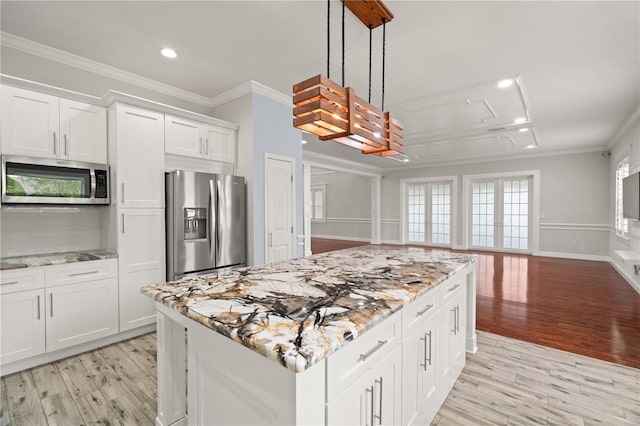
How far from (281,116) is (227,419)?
338 centimetres

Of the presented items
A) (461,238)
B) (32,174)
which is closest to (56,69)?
(32,174)

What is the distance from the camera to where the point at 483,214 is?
840 cm

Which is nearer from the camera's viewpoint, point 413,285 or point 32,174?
point 413,285

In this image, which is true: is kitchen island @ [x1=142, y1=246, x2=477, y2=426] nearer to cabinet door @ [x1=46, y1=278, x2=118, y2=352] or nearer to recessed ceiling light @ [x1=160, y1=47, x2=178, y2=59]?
cabinet door @ [x1=46, y1=278, x2=118, y2=352]

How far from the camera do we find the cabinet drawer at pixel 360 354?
1.00 m

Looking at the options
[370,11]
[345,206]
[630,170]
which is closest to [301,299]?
[370,11]

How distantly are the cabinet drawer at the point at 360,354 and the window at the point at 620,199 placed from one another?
20.8ft

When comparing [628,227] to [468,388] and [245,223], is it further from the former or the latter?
[245,223]

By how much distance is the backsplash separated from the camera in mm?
2578

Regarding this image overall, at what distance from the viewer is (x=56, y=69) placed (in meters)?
2.82

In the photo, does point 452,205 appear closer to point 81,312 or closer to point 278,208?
point 278,208

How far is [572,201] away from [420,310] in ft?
26.1

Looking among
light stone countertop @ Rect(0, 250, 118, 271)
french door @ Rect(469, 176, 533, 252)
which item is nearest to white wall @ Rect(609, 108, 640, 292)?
french door @ Rect(469, 176, 533, 252)

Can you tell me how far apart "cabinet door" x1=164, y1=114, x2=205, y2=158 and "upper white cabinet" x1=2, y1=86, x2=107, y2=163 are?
21.2 inches
